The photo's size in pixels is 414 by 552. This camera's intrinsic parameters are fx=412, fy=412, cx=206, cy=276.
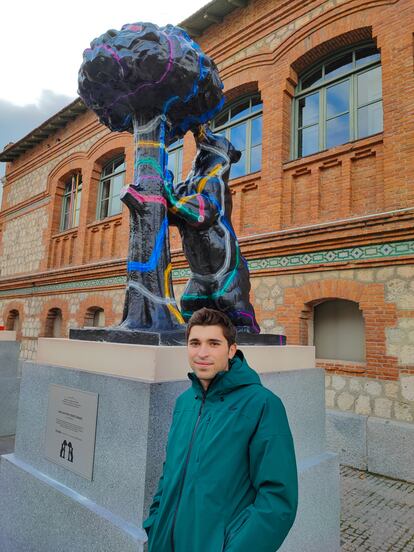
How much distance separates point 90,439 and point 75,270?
10.3m

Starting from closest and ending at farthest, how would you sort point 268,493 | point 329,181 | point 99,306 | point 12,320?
1. point 268,493
2. point 329,181
3. point 99,306
4. point 12,320

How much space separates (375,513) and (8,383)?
5782 millimetres

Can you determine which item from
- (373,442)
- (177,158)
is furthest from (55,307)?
(373,442)

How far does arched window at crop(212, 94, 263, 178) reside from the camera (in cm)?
866

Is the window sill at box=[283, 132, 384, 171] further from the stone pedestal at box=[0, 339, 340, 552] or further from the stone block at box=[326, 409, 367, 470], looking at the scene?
the stone pedestal at box=[0, 339, 340, 552]

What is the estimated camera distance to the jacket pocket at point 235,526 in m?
1.34

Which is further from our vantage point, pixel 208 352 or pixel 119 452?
pixel 119 452

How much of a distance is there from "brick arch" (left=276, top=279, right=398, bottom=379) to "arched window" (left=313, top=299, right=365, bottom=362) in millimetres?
215

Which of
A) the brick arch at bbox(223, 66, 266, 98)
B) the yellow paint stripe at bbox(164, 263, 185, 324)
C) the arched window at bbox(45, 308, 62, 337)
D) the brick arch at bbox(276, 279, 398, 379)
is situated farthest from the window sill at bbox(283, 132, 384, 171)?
the arched window at bbox(45, 308, 62, 337)

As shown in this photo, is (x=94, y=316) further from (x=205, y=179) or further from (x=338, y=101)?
(x=205, y=179)

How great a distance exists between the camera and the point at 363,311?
6215 millimetres

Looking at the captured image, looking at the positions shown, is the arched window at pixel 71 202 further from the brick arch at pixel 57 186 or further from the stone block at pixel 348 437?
the stone block at pixel 348 437

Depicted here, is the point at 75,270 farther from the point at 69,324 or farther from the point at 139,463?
the point at 139,463

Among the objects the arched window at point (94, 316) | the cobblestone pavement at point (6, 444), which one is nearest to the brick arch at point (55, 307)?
the arched window at point (94, 316)
